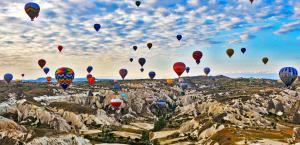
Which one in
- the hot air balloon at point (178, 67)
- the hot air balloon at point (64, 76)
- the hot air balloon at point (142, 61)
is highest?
the hot air balloon at point (142, 61)

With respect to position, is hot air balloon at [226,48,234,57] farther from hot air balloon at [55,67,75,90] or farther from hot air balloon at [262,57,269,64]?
hot air balloon at [55,67,75,90]

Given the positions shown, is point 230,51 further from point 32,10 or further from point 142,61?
point 32,10

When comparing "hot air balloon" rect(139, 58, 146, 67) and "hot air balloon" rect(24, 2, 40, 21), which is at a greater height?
"hot air balloon" rect(24, 2, 40, 21)

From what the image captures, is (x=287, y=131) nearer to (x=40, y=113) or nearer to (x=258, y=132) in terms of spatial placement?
(x=258, y=132)

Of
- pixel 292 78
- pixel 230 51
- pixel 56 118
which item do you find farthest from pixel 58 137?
pixel 292 78

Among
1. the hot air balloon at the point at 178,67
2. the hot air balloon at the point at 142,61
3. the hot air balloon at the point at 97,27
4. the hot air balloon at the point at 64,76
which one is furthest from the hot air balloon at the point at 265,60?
the hot air balloon at the point at 64,76

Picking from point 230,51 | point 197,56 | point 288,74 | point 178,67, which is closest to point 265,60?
point 230,51

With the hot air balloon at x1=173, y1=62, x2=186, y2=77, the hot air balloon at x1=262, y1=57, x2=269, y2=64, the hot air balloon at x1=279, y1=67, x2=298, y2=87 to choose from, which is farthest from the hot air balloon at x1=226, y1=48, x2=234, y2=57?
the hot air balloon at x1=262, y1=57, x2=269, y2=64

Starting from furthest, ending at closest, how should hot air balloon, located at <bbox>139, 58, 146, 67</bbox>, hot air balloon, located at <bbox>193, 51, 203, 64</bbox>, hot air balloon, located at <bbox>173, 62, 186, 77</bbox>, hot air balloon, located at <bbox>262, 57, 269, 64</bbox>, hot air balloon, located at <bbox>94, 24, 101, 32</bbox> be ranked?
hot air balloon, located at <bbox>139, 58, 146, 67</bbox>
hot air balloon, located at <bbox>262, 57, 269, 64</bbox>
hot air balloon, located at <bbox>193, 51, 203, 64</bbox>
hot air balloon, located at <bbox>173, 62, 186, 77</bbox>
hot air balloon, located at <bbox>94, 24, 101, 32</bbox>

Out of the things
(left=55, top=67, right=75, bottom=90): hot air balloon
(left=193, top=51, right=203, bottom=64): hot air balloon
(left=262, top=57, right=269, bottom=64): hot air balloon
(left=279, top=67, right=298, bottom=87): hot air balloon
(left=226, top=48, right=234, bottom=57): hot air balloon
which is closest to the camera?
(left=279, top=67, right=298, bottom=87): hot air balloon

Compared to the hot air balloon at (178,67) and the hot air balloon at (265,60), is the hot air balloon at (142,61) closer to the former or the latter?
the hot air balloon at (178,67)

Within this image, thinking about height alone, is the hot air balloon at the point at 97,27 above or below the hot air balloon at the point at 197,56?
above

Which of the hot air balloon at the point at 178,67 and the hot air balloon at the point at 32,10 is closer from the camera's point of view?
the hot air balloon at the point at 32,10
